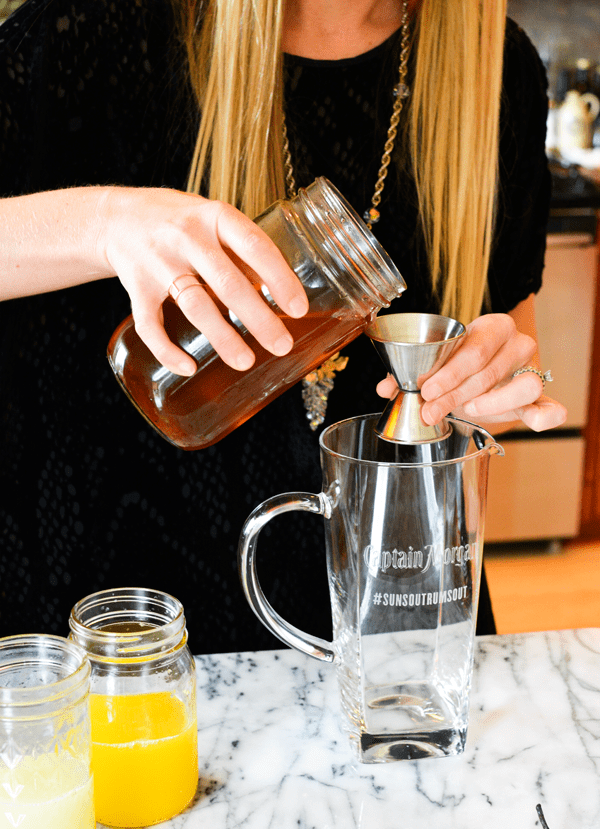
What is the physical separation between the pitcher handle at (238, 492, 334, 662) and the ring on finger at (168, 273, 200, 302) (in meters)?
0.17

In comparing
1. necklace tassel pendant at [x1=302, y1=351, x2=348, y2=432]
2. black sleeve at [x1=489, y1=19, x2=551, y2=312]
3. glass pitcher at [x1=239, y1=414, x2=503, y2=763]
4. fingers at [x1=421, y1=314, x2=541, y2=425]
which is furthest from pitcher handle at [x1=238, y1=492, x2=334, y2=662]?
black sleeve at [x1=489, y1=19, x2=551, y2=312]

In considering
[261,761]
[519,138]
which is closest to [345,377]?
[519,138]

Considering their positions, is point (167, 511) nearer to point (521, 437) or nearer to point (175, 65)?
point (175, 65)

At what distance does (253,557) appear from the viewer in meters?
0.65

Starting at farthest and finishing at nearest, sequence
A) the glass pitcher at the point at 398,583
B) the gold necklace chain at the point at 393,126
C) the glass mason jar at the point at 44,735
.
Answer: the gold necklace chain at the point at 393,126 → the glass pitcher at the point at 398,583 → the glass mason jar at the point at 44,735

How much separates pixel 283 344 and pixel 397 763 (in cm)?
33

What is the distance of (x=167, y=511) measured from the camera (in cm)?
105

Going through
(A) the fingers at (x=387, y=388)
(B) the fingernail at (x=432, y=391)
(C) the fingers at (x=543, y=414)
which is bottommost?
(C) the fingers at (x=543, y=414)

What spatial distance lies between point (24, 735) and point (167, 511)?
1.82 feet

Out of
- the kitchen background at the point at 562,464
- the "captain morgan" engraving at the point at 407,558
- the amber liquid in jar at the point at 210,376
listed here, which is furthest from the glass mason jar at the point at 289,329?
the kitchen background at the point at 562,464

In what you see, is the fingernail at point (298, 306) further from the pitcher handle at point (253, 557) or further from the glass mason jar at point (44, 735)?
the glass mason jar at point (44, 735)

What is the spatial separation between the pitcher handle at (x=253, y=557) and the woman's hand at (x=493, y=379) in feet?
0.43

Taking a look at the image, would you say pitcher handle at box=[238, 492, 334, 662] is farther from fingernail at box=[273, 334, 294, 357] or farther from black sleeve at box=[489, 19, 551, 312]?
black sleeve at box=[489, 19, 551, 312]

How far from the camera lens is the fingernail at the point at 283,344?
57 centimetres
